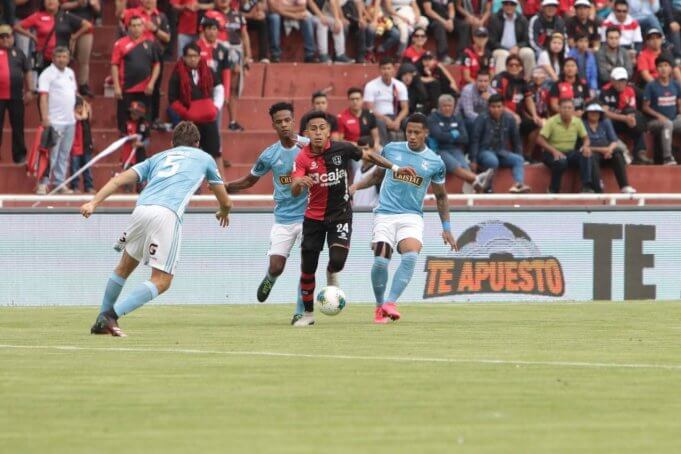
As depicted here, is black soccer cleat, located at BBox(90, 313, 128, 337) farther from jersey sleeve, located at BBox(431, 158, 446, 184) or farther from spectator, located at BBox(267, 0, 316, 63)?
spectator, located at BBox(267, 0, 316, 63)

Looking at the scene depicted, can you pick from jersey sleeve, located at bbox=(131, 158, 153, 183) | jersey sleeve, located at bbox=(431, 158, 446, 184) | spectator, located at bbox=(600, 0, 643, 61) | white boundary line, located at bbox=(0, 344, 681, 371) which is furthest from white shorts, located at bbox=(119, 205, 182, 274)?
spectator, located at bbox=(600, 0, 643, 61)

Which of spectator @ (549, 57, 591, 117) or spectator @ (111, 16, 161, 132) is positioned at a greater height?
spectator @ (111, 16, 161, 132)

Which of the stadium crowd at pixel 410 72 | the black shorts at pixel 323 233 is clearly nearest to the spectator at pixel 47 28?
the stadium crowd at pixel 410 72

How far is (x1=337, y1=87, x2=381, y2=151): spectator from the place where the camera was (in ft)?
75.6

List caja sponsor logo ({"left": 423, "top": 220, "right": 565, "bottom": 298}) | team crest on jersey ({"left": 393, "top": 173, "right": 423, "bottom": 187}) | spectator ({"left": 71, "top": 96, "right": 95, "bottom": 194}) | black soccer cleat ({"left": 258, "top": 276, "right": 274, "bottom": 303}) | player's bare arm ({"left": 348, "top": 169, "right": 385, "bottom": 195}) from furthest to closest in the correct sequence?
1. spectator ({"left": 71, "top": 96, "right": 95, "bottom": 194})
2. caja sponsor logo ({"left": 423, "top": 220, "right": 565, "bottom": 298})
3. player's bare arm ({"left": 348, "top": 169, "right": 385, "bottom": 195})
4. team crest on jersey ({"left": 393, "top": 173, "right": 423, "bottom": 187})
5. black soccer cleat ({"left": 258, "top": 276, "right": 274, "bottom": 303})

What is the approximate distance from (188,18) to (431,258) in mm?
6126

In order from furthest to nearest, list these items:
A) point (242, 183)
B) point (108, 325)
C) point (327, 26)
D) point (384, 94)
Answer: point (327, 26) < point (384, 94) < point (242, 183) < point (108, 325)

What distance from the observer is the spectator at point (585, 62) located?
84.5ft

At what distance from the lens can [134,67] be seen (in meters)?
23.0

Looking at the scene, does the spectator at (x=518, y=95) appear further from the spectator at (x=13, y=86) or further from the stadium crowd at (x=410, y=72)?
the spectator at (x=13, y=86)

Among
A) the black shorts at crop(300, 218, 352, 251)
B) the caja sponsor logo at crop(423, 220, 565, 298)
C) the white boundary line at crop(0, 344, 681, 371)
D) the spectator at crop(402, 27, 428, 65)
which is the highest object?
the spectator at crop(402, 27, 428, 65)

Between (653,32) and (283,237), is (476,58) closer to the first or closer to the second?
(653,32)

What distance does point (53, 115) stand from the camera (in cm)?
2233

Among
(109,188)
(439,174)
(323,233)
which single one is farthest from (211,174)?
(439,174)
